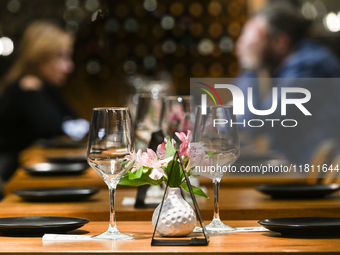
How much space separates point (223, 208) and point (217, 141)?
1.09 ft

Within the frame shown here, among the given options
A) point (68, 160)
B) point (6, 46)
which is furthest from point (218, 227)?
point (6, 46)

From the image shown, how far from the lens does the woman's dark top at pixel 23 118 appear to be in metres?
4.15

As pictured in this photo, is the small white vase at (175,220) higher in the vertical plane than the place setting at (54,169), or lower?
higher

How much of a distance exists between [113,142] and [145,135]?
0.87 metres

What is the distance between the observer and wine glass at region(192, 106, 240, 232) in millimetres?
1017

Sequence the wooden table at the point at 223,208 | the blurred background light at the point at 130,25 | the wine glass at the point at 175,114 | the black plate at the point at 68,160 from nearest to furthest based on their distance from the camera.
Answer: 1. the wooden table at the point at 223,208
2. the wine glass at the point at 175,114
3. the black plate at the point at 68,160
4. the blurred background light at the point at 130,25

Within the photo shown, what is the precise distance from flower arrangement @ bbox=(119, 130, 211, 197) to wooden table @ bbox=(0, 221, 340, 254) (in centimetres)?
12

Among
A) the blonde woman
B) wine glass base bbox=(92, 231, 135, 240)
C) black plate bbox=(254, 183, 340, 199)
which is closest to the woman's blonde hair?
the blonde woman

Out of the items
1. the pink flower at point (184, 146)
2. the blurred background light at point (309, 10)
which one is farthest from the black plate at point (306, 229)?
the blurred background light at point (309, 10)

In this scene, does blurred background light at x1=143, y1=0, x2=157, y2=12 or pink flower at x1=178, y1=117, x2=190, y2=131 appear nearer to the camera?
pink flower at x1=178, y1=117, x2=190, y2=131

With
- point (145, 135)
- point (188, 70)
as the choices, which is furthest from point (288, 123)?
point (188, 70)

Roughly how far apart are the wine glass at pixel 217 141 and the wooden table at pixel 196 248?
10 cm

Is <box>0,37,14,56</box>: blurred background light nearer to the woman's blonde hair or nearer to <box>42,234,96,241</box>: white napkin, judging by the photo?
the woman's blonde hair

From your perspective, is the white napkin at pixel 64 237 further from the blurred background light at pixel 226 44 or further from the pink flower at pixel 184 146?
the blurred background light at pixel 226 44
